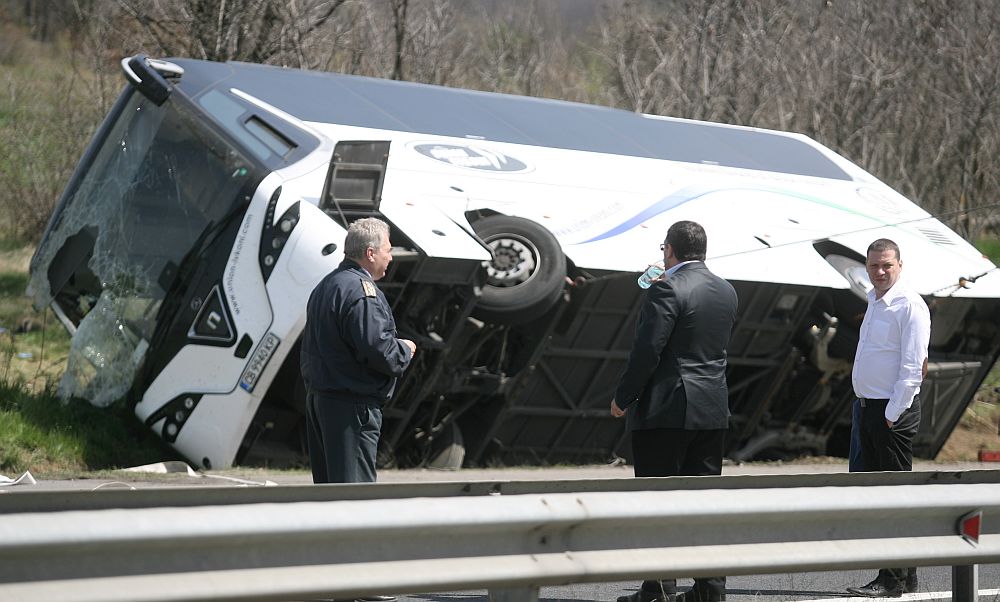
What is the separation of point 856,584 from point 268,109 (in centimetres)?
579

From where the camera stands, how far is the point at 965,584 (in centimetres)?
494

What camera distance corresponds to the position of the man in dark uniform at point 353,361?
557 centimetres

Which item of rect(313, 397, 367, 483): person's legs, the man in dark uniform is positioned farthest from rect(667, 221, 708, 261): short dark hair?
rect(313, 397, 367, 483): person's legs

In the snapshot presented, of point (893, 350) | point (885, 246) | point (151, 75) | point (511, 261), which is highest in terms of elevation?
point (151, 75)

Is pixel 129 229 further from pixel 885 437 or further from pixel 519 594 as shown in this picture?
pixel 519 594

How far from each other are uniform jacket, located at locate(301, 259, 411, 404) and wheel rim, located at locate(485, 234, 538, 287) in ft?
12.0

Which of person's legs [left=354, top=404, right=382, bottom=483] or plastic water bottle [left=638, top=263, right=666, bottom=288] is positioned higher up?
plastic water bottle [left=638, top=263, right=666, bottom=288]

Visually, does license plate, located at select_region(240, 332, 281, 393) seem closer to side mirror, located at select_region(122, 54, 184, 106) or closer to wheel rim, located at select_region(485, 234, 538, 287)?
wheel rim, located at select_region(485, 234, 538, 287)

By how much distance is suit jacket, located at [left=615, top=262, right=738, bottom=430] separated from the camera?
19.1ft

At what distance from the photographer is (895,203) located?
12.4m

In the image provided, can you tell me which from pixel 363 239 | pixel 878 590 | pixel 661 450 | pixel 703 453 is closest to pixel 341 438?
pixel 363 239

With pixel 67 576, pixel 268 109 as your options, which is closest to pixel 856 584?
pixel 67 576

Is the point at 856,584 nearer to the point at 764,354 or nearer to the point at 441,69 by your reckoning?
the point at 764,354

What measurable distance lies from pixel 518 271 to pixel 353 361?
3.84m
